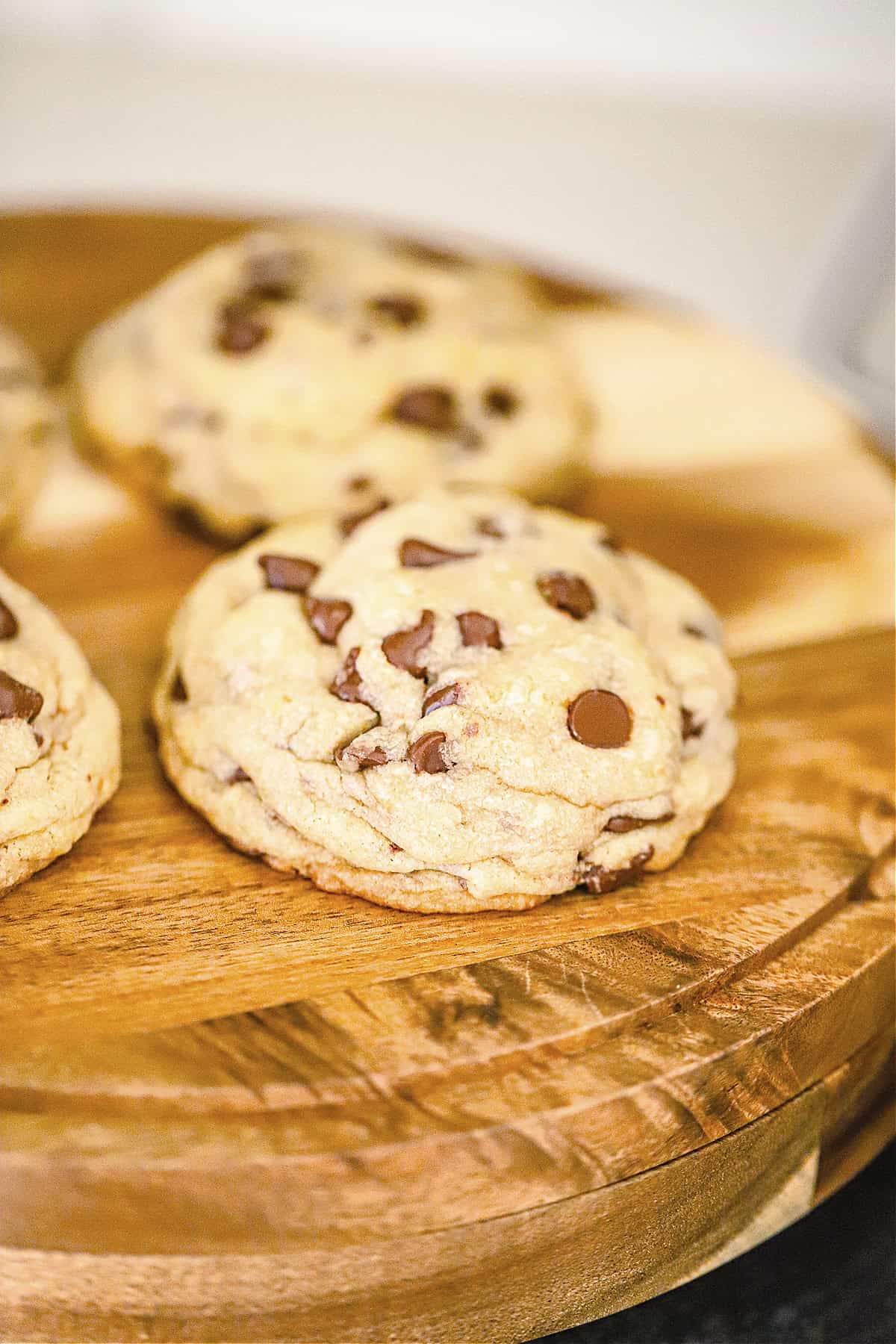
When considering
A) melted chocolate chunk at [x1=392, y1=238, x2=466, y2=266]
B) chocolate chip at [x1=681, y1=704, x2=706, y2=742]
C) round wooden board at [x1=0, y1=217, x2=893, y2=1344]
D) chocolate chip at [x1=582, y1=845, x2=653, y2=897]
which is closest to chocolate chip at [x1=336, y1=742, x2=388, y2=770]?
round wooden board at [x1=0, y1=217, x2=893, y2=1344]

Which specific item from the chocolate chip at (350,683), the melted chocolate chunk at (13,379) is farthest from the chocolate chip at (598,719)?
the melted chocolate chunk at (13,379)

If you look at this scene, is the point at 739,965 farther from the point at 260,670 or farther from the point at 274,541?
the point at 274,541

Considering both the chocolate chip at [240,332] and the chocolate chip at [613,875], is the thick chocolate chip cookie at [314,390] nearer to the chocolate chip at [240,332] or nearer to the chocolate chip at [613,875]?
the chocolate chip at [240,332]

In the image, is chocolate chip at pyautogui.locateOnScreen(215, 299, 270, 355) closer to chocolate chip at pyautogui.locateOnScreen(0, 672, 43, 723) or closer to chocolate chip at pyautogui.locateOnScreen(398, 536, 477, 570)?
chocolate chip at pyautogui.locateOnScreen(398, 536, 477, 570)

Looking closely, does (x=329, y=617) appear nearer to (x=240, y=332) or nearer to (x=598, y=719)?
(x=598, y=719)

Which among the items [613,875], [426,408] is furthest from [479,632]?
[426,408]

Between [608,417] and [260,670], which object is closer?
[260,670]

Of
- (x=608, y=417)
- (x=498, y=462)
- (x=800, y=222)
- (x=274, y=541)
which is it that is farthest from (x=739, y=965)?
(x=800, y=222)
